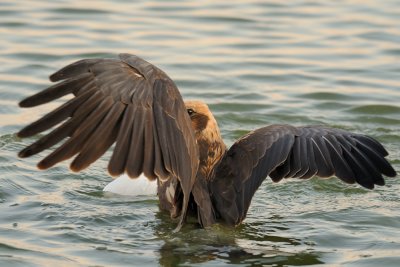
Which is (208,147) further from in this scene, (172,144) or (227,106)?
(227,106)

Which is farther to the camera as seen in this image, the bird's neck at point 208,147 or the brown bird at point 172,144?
the bird's neck at point 208,147

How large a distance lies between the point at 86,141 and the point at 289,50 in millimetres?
7445

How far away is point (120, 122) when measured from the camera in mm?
6410

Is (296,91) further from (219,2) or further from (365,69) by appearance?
(219,2)

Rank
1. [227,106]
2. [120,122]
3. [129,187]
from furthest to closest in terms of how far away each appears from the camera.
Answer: [227,106], [129,187], [120,122]

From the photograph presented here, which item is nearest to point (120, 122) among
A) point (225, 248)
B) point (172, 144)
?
point (172, 144)

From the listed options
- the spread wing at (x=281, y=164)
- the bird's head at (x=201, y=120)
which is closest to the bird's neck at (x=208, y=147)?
the bird's head at (x=201, y=120)

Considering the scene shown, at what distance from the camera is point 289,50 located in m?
13.4

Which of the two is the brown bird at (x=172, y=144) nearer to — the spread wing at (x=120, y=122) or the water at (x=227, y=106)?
the spread wing at (x=120, y=122)

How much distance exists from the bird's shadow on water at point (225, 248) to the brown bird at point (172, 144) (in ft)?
0.34

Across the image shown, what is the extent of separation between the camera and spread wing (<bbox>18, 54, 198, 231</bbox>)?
6.19 meters

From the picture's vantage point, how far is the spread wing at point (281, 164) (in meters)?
7.38

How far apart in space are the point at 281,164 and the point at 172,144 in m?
1.21

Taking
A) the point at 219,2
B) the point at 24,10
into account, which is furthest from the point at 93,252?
the point at 219,2
